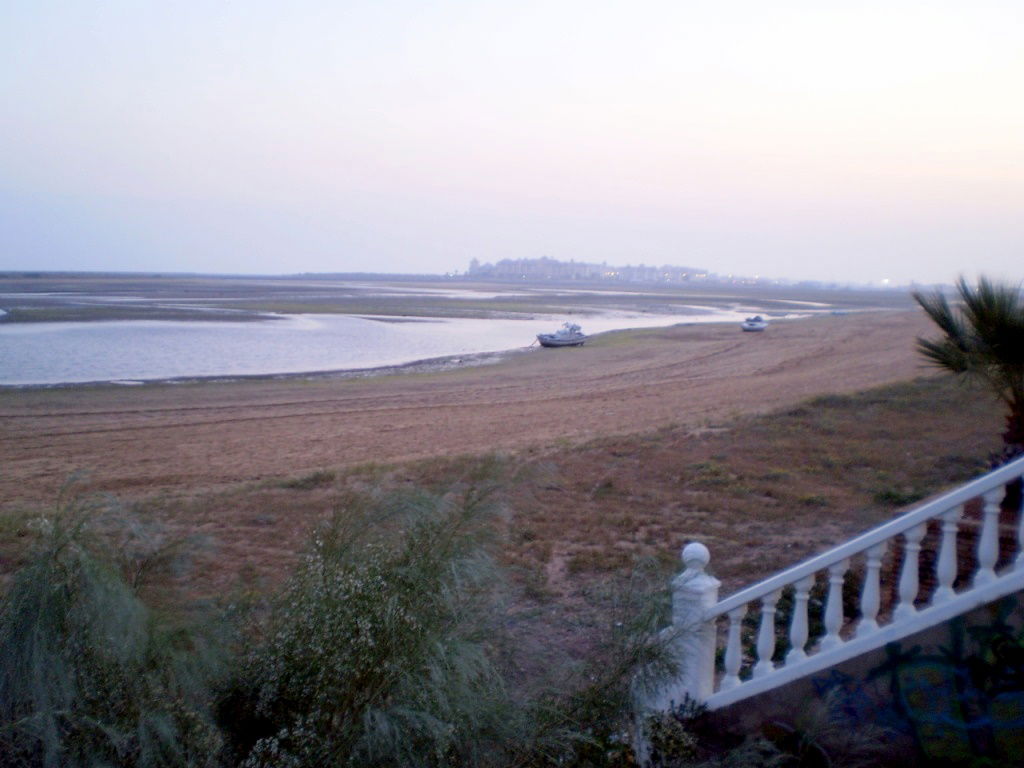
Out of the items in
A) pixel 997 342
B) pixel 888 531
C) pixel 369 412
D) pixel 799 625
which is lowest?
pixel 369 412

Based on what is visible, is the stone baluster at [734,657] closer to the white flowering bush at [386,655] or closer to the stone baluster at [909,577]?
the stone baluster at [909,577]

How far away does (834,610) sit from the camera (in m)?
4.40

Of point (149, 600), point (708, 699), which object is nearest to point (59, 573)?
point (149, 600)

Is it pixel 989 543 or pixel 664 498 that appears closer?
pixel 989 543

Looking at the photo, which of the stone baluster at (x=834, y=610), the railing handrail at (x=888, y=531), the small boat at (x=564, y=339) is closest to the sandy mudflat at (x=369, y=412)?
the small boat at (x=564, y=339)

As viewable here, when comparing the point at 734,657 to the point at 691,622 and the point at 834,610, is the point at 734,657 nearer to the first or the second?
the point at 691,622

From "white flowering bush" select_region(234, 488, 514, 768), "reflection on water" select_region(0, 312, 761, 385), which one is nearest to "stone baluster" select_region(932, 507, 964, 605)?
"white flowering bush" select_region(234, 488, 514, 768)

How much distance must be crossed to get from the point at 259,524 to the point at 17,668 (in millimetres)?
8066

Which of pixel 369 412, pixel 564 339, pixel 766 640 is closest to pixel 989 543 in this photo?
pixel 766 640

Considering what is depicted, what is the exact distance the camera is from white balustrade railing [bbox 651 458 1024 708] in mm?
4027

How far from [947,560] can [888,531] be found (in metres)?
0.27

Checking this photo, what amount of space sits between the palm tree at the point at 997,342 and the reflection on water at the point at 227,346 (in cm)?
2978

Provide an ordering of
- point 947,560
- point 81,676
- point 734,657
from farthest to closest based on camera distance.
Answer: point 734,657, point 947,560, point 81,676

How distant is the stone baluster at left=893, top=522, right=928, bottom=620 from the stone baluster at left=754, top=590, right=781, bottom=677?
24.8 inches
